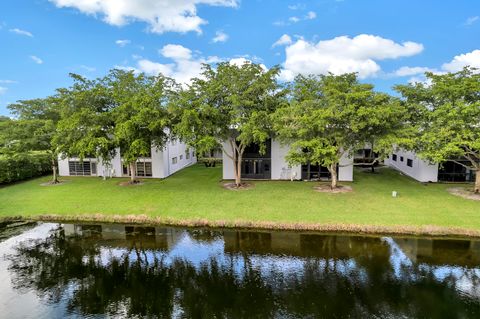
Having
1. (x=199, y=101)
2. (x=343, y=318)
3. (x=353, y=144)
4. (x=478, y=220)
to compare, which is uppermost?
(x=199, y=101)

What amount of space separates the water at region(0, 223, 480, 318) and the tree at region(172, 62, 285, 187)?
283 inches

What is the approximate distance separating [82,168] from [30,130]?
20.2 ft

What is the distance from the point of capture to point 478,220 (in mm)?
14484

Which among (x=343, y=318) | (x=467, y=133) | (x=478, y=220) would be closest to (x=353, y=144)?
(x=467, y=133)

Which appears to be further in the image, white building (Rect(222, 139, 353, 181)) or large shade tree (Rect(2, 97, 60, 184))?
white building (Rect(222, 139, 353, 181))

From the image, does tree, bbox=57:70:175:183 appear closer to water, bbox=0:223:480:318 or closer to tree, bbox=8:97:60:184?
tree, bbox=8:97:60:184

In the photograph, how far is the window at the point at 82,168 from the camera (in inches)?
1093

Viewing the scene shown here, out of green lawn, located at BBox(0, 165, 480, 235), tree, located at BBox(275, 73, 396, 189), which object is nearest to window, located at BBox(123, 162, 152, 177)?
green lawn, located at BBox(0, 165, 480, 235)

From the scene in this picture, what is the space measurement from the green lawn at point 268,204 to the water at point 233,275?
1.08m

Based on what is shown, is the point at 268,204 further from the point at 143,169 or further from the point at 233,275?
the point at 143,169

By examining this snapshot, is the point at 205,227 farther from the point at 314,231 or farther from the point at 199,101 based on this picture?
the point at 199,101

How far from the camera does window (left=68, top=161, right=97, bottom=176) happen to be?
2775 centimetres

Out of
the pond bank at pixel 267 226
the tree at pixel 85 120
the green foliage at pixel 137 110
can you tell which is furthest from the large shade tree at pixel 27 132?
the pond bank at pixel 267 226

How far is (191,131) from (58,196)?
1095 cm
